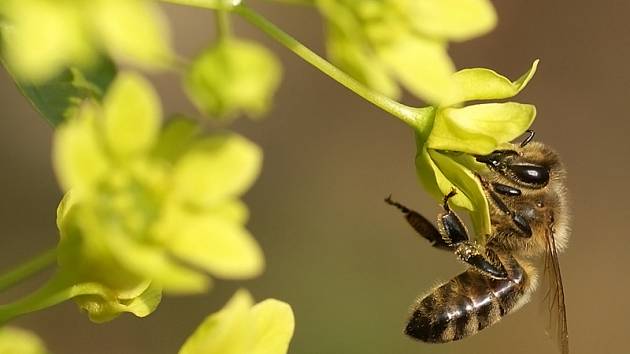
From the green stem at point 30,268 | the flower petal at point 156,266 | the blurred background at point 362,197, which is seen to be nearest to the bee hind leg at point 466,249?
the green stem at point 30,268

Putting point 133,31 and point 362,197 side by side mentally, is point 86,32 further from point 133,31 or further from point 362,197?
point 362,197

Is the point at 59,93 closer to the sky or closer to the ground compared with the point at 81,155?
closer to the ground

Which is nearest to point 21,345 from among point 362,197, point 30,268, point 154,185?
point 30,268

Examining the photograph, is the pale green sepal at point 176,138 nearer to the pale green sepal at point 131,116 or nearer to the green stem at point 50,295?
the pale green sepal at point 131,116

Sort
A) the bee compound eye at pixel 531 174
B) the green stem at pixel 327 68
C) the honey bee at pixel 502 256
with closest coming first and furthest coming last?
the green stem at pixel 327 68 < the bee compound eye at pixel 531 174 < the honey bee at pixel 502 256

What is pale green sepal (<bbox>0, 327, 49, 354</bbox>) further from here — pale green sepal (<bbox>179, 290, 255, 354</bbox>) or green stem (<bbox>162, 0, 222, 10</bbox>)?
green stem (<bbox>162, 0, 222, 10</bbox>)

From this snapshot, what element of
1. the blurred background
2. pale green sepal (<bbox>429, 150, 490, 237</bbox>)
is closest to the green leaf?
pale green sepal (<bbox>429, 150, 490, 237</bbox>)

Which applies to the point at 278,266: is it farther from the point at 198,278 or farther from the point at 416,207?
the point at 198,278
